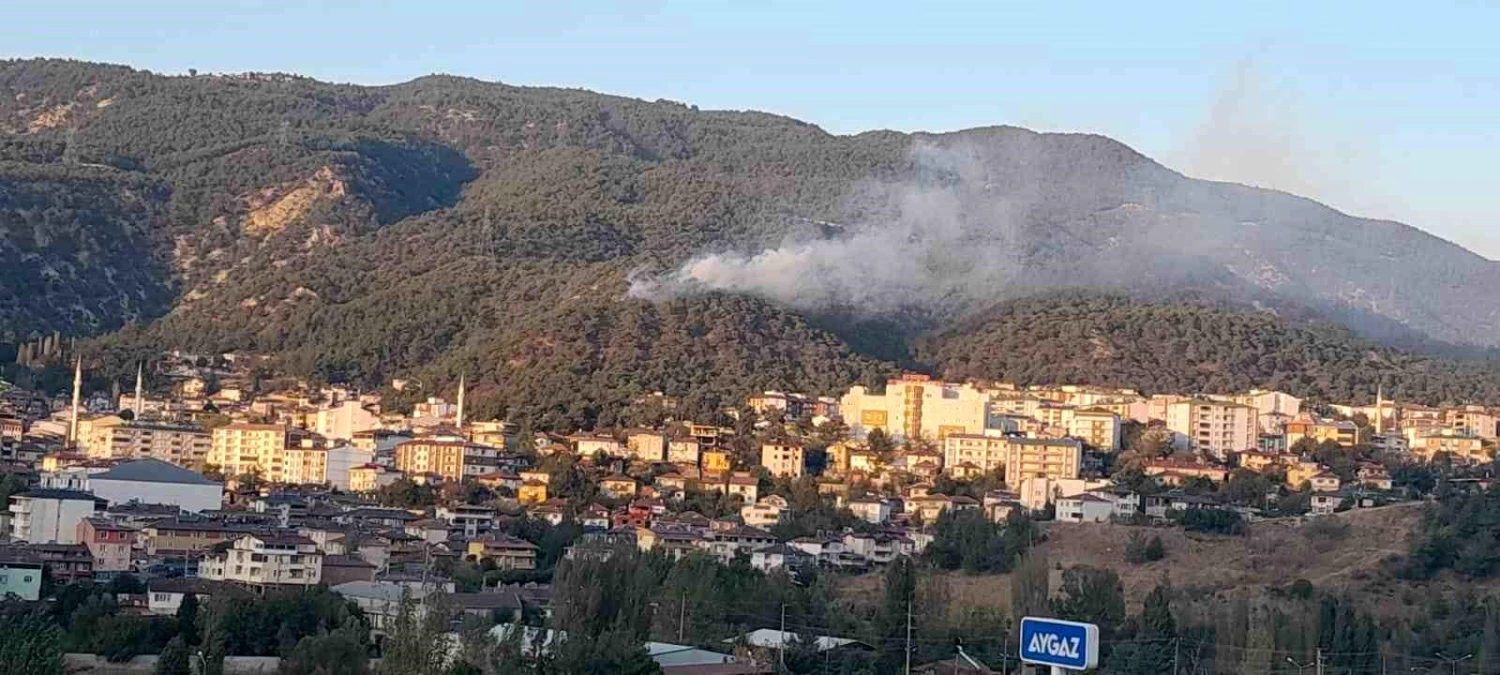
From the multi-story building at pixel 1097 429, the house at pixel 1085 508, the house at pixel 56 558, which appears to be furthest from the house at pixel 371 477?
the multi-story building at pixel 1097 429

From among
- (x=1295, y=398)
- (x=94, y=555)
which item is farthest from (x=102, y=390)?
(x=1295, y=398)

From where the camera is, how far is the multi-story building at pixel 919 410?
2613 inches

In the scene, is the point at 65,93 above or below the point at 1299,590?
above

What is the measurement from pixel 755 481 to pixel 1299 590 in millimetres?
19172

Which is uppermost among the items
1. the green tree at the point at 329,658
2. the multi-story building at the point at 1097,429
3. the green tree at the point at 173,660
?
the multi-story building at the point at 1097,429

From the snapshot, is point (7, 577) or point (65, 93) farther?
point (65, 93)

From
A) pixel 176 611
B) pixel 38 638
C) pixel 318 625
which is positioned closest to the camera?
pixel 38 638

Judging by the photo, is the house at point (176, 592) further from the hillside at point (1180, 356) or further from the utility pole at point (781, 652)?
the hillside at point (1180, 356)

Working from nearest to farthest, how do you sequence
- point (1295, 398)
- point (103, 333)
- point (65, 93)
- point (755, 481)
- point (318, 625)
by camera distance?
1. point (318, 625)
2. point (755, 481)
3. point (1295, 398)
4. point (103, 333)
5. point (65, 93)

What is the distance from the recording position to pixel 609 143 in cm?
12975

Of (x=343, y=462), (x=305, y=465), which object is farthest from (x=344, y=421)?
(x=343, y=462)

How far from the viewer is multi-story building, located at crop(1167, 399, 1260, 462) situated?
215ft

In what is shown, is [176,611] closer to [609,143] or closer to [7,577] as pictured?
[7,577]

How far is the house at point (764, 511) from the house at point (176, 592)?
1819 centimetres
